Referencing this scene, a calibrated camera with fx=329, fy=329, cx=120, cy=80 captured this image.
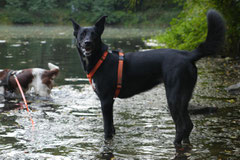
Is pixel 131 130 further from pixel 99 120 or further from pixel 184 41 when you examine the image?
pixel 184 41

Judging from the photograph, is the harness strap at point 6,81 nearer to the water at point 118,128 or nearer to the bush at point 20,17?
the water at point 118,128

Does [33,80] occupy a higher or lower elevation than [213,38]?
lower

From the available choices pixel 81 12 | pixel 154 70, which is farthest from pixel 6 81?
pixel 81 12

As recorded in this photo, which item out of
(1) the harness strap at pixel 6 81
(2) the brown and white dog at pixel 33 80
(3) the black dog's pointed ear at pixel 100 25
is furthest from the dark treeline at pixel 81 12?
(3) the black dog's pointed ear at pixel 100 25

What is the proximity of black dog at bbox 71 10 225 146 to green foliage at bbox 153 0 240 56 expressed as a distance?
24.9ft

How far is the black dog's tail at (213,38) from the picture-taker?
4.14 metres

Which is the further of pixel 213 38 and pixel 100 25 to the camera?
pixel 100 25

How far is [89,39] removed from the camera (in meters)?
4.29

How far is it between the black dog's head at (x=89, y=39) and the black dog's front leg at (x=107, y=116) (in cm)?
69

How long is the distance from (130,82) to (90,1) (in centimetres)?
4419

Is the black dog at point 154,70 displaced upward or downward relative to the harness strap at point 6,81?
upward

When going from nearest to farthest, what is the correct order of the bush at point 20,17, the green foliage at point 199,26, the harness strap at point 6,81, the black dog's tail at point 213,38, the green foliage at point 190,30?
1. the black dog's tail at point 213,38
2. the harness strap at point 6,81
3. the green foliage at point 199,26
4. the green foliage at point 190,30
5. the bush at point 20,17

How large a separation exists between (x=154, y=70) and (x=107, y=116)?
924 millimetres

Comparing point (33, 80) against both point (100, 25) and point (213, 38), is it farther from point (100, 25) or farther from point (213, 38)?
point (213, 38)
